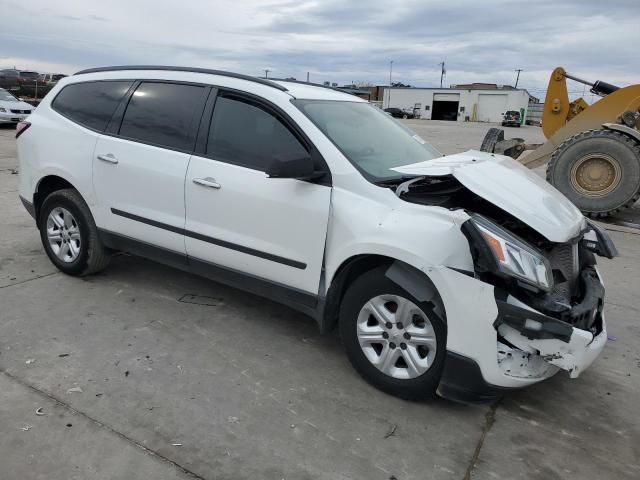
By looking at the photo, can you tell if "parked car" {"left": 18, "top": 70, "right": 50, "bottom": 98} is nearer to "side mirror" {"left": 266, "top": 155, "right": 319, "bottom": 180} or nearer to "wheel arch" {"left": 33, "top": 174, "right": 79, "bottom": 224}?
"wheel arch" {"left": 33, "top": 174, "right": 79, "bottom": 224}

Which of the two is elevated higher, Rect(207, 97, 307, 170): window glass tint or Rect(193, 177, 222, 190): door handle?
Rect(207, 97, 307, 170): window glass tint

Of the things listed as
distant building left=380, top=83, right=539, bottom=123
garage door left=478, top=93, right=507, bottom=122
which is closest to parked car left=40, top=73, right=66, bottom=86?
distant building left=380, top=83, right=539, bottom=123

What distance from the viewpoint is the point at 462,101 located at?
72438mm

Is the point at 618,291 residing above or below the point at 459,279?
below

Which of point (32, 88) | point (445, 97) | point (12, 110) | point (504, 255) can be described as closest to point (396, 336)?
point (504, 255)

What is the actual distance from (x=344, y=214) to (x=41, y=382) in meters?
2.00

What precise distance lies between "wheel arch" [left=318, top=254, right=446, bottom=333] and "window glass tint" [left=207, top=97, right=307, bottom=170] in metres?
0.78

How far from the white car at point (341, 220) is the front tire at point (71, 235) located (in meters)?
0.02

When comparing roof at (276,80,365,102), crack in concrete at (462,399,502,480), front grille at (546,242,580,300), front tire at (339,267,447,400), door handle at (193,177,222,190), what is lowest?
crack in concrete at (462,399,502,480)

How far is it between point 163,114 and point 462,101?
73718mm

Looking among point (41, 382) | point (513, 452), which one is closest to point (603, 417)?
point (513, 452)

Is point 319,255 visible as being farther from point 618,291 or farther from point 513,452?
point 618,291

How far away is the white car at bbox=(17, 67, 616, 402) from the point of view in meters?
2.73

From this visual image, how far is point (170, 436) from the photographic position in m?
2.67
